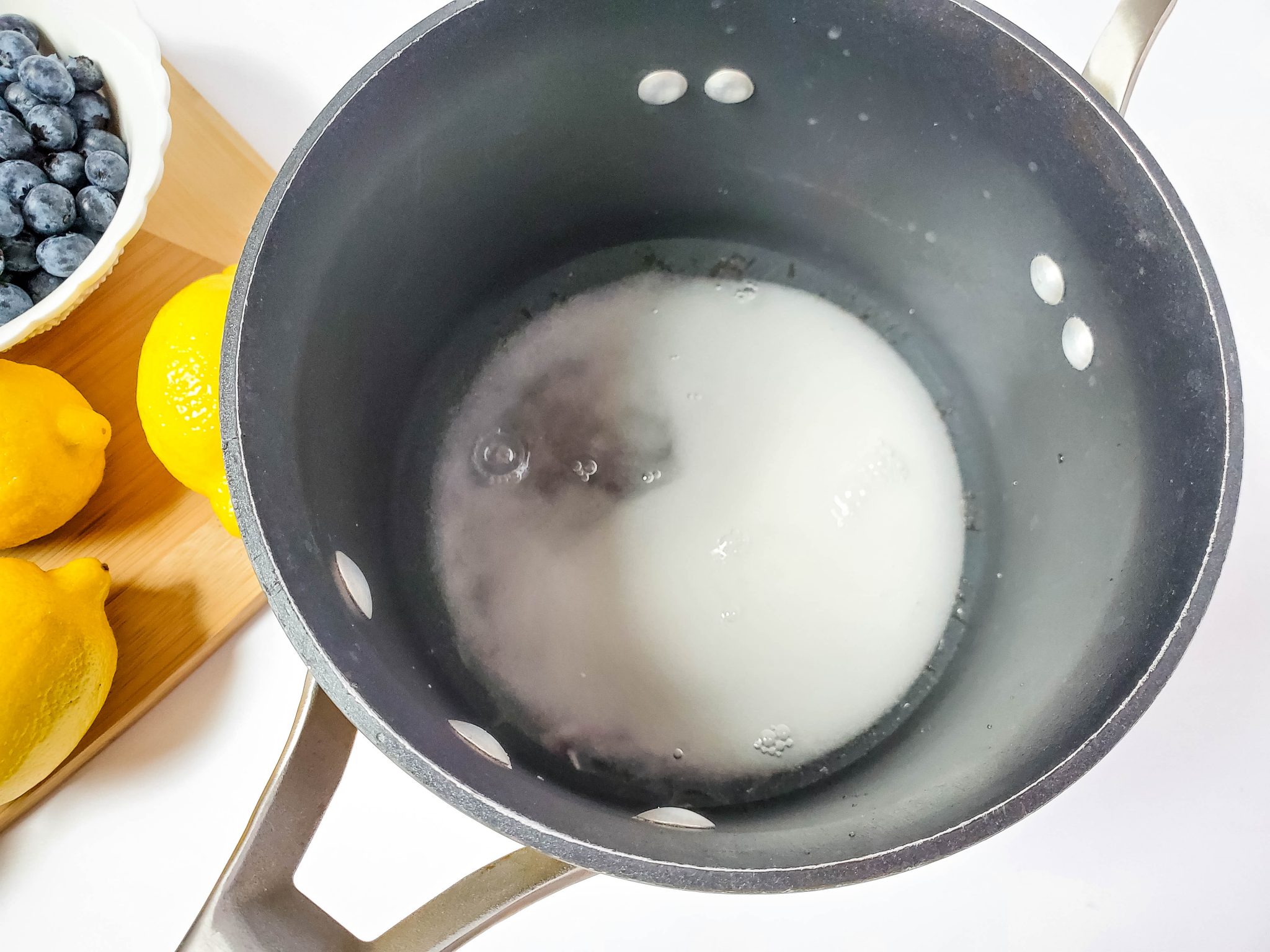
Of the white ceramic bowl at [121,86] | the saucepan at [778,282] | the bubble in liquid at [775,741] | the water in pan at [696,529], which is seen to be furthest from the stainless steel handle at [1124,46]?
the white ceramic bowl at [121,86]

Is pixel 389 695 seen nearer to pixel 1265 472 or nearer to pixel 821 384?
pixel 821 384

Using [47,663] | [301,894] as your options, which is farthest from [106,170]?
[301,894]

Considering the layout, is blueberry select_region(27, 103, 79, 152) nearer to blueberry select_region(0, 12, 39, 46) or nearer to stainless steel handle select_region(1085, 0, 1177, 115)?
blueberry select_region(0, 12, 39, 46)

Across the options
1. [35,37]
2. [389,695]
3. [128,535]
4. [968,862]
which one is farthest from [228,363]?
[968,862]

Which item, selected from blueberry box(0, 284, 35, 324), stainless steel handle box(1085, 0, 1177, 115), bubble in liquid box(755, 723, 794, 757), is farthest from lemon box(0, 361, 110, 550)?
stainless steel handle box(1085, 0, 1177, 115)

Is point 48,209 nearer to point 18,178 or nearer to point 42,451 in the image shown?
point 18,178

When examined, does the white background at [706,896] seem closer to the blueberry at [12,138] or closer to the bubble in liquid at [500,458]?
the bubble in liquid at [500,458]
